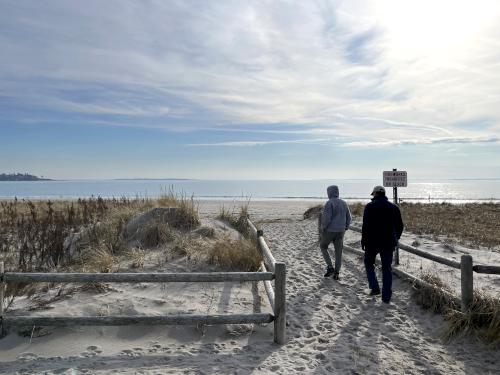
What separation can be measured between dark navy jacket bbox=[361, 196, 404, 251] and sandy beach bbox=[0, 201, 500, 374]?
102 centimetres

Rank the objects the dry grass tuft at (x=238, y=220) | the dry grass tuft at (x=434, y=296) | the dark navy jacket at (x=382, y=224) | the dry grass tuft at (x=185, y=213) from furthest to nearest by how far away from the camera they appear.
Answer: the dry grass tuft at (x=238, y=220)
the dry grass tuft at (x=185, y=213)
the dark navy jacket at (x=382, y=224)
the dry grass tuft at (x=434, y=296)

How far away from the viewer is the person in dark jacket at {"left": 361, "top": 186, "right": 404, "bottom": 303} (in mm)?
6711

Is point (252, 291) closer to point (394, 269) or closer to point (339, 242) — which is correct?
point (339, 242)

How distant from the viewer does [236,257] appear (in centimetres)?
779

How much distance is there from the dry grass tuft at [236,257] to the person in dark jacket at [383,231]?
6.90ft

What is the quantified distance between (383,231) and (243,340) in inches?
119

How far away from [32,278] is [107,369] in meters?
1.43

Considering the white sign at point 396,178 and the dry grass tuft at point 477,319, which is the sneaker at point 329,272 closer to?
the white sign at point 396,178

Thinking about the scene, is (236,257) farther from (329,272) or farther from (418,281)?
(418,281)

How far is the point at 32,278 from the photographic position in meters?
4.74

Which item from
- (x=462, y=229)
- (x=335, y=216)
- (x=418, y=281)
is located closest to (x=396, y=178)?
(x=335, y=216)

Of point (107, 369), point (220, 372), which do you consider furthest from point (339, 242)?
point (107, 369)

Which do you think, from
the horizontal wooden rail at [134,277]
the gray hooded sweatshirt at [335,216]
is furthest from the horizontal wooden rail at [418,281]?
the horizontal wooden rail at [134,277]

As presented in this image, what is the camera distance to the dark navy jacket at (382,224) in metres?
6.71
